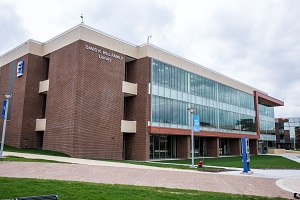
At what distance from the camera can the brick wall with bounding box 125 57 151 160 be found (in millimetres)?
28731

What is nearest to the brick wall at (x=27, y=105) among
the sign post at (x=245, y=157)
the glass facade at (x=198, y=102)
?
the glass facade at (x=198, y=102)

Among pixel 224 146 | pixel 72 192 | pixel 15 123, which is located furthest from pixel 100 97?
pixel 224 146

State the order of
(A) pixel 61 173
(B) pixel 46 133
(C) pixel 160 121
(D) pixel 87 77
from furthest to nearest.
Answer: (C) pixel 160 121, (B) pixel 46 133, (D) pixel 87 77, (A) pixel 61 173

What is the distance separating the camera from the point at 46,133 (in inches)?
1107

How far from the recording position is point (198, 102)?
3716 centimetres

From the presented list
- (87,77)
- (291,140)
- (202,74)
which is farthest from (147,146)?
(291,140)

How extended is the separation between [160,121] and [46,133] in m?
11.9

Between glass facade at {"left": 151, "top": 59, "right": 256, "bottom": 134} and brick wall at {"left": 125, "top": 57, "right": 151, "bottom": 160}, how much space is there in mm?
932

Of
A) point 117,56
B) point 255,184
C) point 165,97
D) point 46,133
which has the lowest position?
point 255,184

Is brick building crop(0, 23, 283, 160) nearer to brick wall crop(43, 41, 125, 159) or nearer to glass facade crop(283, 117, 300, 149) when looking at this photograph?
brick wall crop(43, 41, 125, 159)

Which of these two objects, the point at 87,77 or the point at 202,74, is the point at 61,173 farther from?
the point at 202,74

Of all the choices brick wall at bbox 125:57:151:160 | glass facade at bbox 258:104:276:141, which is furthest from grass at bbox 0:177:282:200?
glass facade at bbox 258:104:276:141

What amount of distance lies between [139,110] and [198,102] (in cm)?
1062

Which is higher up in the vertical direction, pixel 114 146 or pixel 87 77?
pixel 87 77
